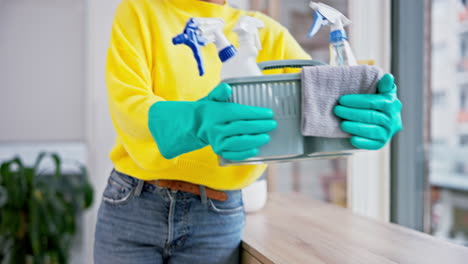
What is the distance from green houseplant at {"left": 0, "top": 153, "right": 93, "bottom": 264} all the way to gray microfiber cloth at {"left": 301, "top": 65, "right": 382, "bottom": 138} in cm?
180

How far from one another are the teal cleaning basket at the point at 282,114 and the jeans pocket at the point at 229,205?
296 millimetres

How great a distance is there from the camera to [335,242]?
40.6 inches

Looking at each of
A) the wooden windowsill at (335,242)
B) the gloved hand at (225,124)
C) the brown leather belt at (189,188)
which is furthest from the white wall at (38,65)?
the gloved hand at (225,124)

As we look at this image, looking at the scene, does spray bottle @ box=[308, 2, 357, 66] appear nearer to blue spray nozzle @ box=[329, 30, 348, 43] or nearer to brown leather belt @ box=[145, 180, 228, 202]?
blue spray nozzle @ box=[329, 30, 348, 43]

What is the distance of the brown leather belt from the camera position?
0.83 m

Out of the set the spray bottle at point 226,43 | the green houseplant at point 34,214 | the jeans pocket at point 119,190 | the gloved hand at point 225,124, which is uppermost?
the spray bottle at point 226,43

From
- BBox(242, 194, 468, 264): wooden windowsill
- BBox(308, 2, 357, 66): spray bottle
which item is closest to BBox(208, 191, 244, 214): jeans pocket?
BBox(242, 194, 468, 264): wooden windowsill

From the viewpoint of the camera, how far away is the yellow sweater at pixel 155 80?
2.37 ft

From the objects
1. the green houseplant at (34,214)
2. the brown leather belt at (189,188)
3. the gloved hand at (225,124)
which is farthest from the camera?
the green houseplant at (34,214)

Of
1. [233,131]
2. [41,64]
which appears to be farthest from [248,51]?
[41,64]

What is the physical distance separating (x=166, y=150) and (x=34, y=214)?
1.70 metres

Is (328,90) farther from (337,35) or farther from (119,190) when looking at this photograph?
(119,190)

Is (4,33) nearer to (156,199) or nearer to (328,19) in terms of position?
(156,199)

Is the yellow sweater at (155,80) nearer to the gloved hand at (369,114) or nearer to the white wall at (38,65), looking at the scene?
the gloved hand at (369,114)
